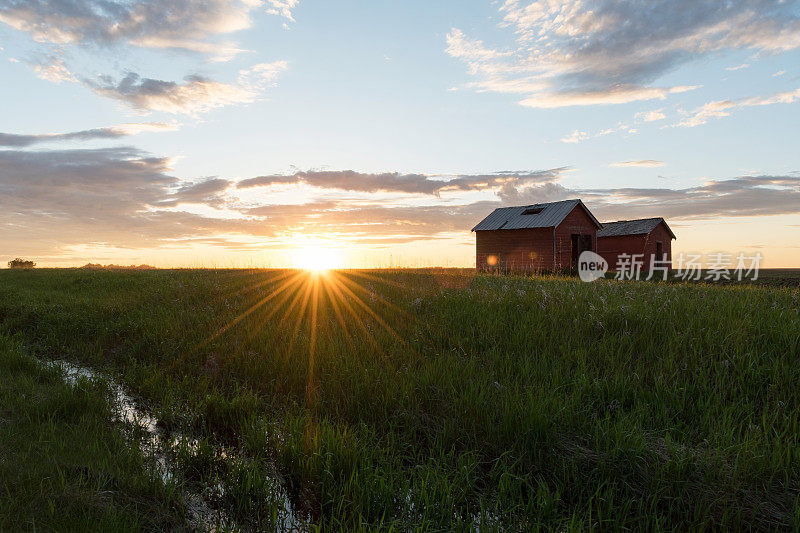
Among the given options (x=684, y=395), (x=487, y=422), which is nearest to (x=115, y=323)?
(x=487, y=422)

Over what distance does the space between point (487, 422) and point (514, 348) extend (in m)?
2.26

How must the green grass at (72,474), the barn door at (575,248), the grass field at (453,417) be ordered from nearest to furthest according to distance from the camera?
1. the green grass at (72,474)
2. the grass field at (453,417)
3. the barn door at (575,248)

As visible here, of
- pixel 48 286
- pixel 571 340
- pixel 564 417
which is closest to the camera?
pixel 564 417

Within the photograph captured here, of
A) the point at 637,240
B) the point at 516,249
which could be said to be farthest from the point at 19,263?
the point at 637,240

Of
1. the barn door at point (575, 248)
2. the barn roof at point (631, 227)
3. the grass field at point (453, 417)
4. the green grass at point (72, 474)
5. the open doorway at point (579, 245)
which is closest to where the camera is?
the green grass at point (72, 474)

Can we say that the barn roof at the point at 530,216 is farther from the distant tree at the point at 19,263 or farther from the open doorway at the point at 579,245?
the distant tree at the point at 19,263

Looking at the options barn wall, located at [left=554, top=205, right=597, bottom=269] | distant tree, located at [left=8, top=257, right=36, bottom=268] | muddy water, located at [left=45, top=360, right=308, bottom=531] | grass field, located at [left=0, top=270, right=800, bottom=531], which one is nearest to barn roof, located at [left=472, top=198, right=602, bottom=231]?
barn wall, located at [left=554, top=205, right=597, bottom=269]

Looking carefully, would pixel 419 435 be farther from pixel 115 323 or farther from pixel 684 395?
pixel 115 323

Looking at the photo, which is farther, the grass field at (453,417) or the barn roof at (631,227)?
the barn roof at (631,227)

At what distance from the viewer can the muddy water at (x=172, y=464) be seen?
11.3ft

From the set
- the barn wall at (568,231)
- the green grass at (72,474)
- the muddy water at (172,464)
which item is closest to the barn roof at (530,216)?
the barn wall at (568,231)

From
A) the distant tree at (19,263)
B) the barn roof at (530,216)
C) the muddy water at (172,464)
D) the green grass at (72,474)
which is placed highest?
the barn roof at (530,216)

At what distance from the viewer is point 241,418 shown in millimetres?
5438

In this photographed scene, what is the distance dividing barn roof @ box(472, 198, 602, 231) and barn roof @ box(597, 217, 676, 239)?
9.80 meters
